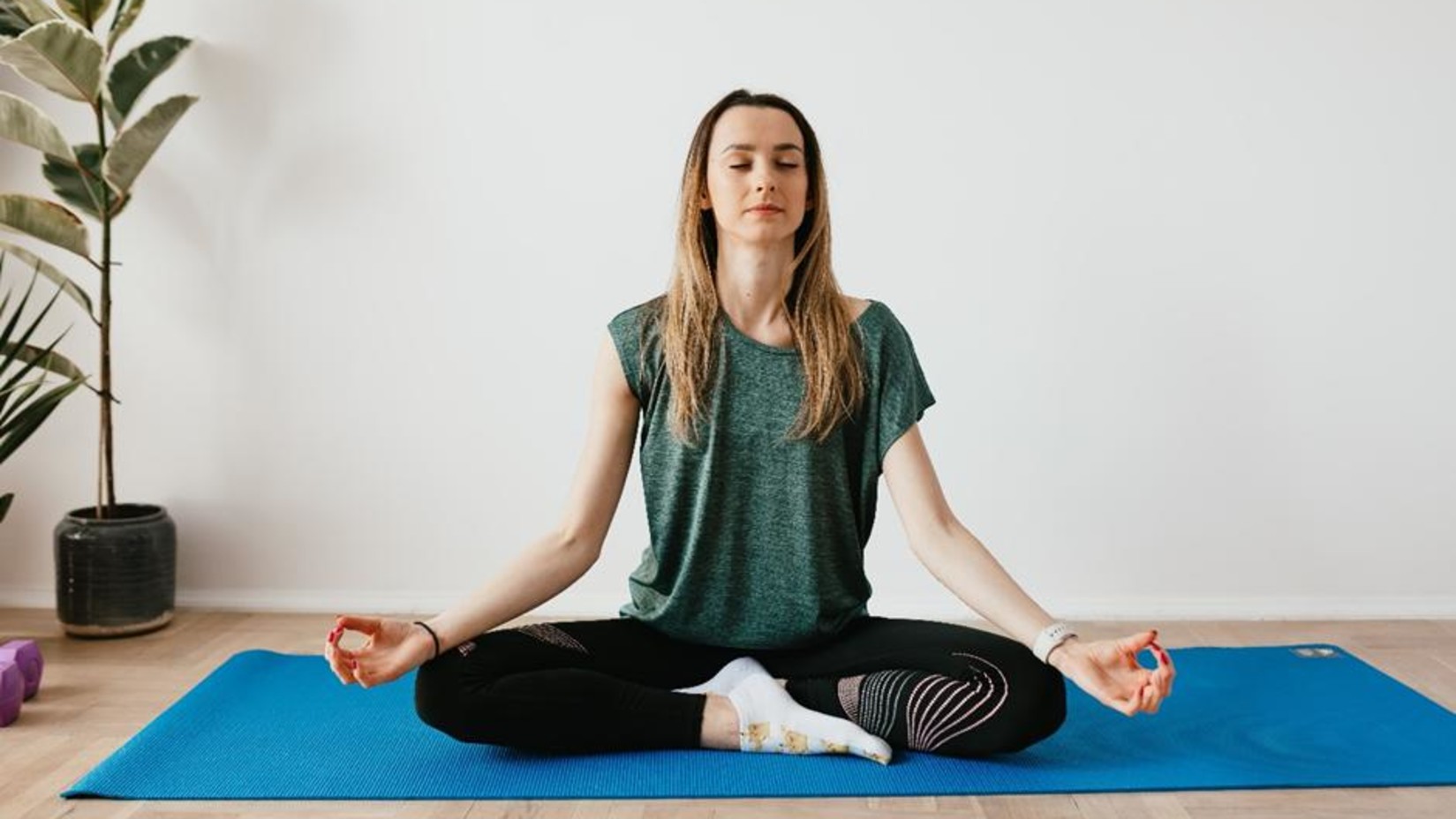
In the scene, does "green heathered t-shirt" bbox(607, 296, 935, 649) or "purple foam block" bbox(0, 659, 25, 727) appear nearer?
"green heathered t-shirt" bbox(607, 296, 935, 649)

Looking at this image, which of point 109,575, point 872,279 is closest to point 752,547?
point 872,279

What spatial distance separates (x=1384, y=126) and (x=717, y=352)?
5.82ft

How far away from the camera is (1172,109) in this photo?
3.27 metres

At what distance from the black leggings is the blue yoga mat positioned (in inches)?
1.7

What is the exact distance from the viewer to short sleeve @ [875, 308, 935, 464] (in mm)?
2371

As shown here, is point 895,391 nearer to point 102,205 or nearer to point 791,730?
point 791,730

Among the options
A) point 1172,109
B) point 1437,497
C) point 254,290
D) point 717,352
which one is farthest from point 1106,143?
point 254,290

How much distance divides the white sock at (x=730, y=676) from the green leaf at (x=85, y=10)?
1.77 metres

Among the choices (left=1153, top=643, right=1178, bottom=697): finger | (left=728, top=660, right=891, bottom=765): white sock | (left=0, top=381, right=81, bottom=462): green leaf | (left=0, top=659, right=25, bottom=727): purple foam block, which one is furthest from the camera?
(left=0, top=381, right=81, bottom=462): green leaf

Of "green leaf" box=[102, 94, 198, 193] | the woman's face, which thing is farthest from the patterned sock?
"green leaf" box=[102, 94, 198, 193]

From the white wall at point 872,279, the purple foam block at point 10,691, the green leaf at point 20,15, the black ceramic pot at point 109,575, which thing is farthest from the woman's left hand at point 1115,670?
the green leaf at point 20,15

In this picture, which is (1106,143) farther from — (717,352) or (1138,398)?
(717,352)

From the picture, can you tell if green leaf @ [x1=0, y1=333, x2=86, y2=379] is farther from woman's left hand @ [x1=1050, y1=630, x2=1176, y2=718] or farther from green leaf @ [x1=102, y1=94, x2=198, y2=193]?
woman's left hand @ [x1=1050, y1=630, x2=1176, y2=718]

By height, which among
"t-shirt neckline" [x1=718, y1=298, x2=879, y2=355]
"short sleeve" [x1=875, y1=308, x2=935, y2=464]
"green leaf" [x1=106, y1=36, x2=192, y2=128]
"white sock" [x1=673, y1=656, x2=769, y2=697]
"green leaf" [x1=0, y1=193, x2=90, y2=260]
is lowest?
"white sock" [x1=673, y1=656, x2=769, y2=697]
